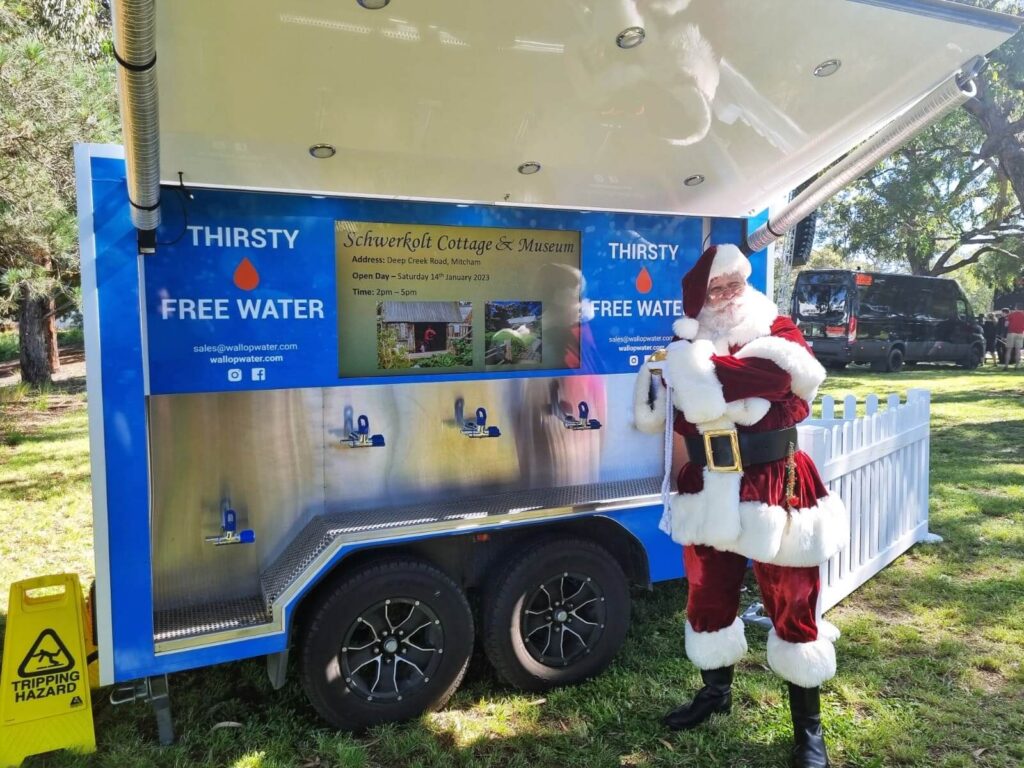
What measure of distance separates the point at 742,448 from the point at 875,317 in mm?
19054

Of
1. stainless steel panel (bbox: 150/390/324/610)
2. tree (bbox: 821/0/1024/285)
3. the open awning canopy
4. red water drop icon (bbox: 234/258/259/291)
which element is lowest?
stainless steel panel (bbox: 150/390/324/610)

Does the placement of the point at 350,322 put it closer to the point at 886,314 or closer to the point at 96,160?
the point at 96,160

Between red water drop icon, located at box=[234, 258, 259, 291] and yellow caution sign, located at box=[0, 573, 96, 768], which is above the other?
red water drop icon, located at box=[234, 258, 259, 291]

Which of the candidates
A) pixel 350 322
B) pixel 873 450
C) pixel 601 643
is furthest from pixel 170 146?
pixel 873 450

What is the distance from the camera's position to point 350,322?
3.49 metres

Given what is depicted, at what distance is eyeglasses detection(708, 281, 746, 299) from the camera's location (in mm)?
3118

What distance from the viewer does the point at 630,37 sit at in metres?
2.34

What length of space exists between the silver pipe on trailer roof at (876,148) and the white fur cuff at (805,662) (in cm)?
212

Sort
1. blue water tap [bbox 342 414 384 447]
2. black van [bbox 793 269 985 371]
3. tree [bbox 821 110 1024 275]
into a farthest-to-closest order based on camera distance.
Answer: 1. tree [bbox 821 110 1024 275]
2. black van [bbox 793 269 985 371]
3. blue water tap [bbox 342 414 384 447]

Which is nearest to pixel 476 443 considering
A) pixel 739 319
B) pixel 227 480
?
pixel 227 480

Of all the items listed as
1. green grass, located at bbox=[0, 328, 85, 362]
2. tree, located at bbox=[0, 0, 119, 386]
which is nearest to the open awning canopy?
tree, located at bbox=[0, 0, 119, 386]

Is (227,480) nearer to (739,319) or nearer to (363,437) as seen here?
(363,437)

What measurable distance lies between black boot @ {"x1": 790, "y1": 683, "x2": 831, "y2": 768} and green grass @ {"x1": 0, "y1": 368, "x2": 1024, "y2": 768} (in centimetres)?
11

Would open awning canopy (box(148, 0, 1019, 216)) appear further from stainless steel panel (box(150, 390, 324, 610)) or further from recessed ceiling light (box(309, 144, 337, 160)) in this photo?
stainless steel panel (box(150, 390, 324, 610))
